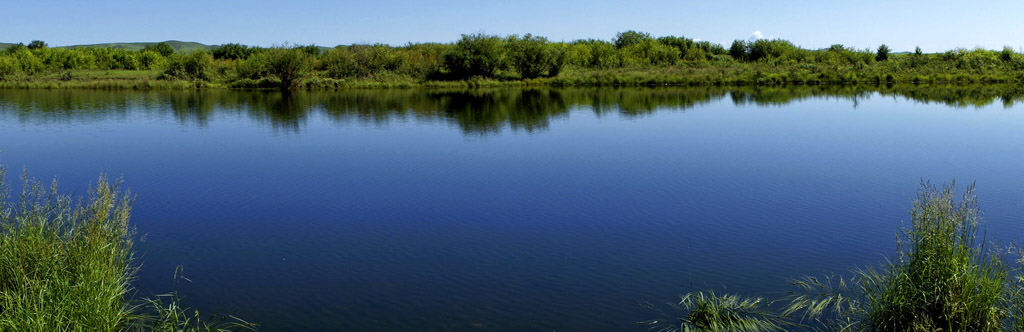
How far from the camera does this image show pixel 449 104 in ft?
107

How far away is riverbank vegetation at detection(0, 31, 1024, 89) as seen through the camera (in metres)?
47.4

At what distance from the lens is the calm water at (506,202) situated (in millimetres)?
7273

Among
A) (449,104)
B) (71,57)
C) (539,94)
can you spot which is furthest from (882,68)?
(71,57)

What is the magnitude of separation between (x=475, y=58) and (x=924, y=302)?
44994mm

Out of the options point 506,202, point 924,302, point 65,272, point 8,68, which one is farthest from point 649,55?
point 65,272

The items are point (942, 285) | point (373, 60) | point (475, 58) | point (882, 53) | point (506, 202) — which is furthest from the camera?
point (882, 53)

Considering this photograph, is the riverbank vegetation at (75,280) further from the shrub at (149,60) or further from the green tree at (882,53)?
the green tree at (882,53)

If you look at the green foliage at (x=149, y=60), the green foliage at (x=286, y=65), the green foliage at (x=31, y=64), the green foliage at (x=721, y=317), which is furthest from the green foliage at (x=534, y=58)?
the green foliage at (x=721, y=317)

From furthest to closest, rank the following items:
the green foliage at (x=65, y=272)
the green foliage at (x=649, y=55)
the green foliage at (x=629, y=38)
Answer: the green foliage at (x=629, y=38)
the green foliage at (x=649, y=55)
the green foliage at (x=65, y=272)

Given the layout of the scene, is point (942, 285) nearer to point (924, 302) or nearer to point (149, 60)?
point (924, 302)

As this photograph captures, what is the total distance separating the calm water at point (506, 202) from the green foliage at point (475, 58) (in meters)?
24.6

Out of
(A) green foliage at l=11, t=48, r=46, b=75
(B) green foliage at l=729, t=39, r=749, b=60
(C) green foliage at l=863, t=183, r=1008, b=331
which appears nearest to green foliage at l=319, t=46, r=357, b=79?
(A) green foliage at l=11, t=48, r=46, b=75

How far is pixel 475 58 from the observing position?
49.5m

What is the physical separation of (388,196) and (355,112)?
17678 mm
